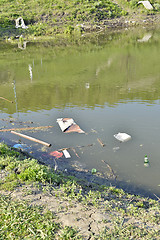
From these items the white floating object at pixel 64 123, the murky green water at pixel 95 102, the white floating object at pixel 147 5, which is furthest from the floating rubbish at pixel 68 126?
the white floating object at pixel 147 5

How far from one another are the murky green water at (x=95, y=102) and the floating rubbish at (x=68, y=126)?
29cm

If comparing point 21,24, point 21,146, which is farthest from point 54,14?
point 21,146

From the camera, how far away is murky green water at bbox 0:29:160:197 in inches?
319

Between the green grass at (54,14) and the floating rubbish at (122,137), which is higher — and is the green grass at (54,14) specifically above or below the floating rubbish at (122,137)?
above

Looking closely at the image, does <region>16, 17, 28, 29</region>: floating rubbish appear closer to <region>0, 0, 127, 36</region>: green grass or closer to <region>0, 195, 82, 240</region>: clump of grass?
<region>0, 0, 127, 36</region>: green grass

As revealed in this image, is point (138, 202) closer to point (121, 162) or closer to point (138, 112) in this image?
point (121, 162)

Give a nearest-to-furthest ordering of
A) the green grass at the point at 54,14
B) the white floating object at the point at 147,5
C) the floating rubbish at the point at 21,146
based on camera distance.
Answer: the floating rubbish at the point at 21,146, the green grass at the point at 54,14, the white floating object at the point at 147,5

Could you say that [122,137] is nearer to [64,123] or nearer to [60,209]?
[64,123]

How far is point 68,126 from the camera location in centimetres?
1011

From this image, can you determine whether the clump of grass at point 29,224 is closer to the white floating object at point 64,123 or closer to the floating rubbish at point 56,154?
the floating rubbish at point 56,154

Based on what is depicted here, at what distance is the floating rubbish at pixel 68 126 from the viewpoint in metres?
9.95

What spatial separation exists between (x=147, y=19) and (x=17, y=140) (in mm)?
40353

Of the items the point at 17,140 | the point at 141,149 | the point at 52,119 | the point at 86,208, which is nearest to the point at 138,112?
the point at 141,149

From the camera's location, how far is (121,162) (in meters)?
7.91
